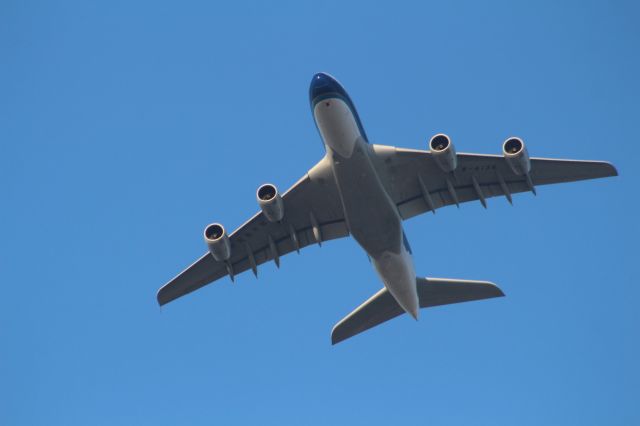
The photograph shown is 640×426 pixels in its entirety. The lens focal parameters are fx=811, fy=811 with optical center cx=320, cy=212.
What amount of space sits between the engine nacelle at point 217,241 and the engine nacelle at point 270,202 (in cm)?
174

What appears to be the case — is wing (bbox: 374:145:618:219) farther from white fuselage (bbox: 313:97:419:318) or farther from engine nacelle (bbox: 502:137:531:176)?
white fuselage (bbox: 313:97:419:318)

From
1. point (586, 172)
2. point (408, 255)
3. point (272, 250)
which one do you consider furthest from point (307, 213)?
point (586, 172)

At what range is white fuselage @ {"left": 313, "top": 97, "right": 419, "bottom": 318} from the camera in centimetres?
2852

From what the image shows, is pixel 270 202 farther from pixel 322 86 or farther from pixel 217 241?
pixel 322 86

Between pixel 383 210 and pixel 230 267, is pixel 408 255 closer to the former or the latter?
pixel 383 210

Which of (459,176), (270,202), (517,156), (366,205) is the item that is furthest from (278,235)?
(517,156)

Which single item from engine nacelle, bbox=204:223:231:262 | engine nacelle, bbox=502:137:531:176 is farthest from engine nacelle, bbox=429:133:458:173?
engine nacelle, bbox=204:223:231:262

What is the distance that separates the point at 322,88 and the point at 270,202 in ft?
14.9

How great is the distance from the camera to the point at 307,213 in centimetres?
3191

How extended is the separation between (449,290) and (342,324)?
14.7 feet

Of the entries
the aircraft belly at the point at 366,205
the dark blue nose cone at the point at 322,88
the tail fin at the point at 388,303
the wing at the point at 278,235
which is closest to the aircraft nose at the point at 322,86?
the dark blue nose cone at the point at 322,88

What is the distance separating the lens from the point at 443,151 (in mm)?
29047

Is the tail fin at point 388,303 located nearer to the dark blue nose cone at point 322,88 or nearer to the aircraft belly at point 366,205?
the aircraft belly at point 366,205

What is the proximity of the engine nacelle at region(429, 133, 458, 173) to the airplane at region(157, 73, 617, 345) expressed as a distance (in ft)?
0.12
